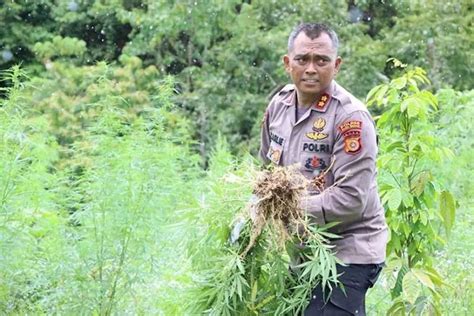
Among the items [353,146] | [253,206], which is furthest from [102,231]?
[353,146]

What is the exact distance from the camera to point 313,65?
3775mm

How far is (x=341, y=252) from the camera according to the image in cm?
371

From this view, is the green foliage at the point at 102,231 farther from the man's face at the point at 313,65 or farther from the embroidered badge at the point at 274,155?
the man's face at the point at 313,65

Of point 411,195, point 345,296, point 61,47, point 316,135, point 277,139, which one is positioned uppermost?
point 316,135

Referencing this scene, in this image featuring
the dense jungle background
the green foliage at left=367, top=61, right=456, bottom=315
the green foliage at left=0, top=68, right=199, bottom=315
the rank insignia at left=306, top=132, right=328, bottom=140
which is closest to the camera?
the rank insignia at left=306, top=132, right=328, bottom=140

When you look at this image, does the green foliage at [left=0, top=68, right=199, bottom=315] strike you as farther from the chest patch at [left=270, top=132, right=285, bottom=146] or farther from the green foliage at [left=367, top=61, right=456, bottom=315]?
the chest patch at [left=270, top=132, right=285, bottom=146]

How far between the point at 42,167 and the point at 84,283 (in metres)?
1.52

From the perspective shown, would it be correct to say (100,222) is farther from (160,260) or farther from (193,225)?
(193,225)

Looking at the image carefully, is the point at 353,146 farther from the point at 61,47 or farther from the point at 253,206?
the point at 61,47

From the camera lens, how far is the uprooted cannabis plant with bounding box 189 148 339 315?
3.58 metres

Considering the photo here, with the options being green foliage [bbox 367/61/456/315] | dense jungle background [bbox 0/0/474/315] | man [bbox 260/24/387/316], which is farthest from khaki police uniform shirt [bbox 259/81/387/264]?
green foliage [bbox 367/61/456/315]

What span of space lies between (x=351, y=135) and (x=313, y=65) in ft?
1.11

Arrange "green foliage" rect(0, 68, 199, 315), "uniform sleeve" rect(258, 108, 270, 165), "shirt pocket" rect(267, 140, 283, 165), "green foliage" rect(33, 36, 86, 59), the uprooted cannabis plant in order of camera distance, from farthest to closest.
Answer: "green foliage" rect(33, 36, 86, 59) → "green foliage" rect(0, 68, 199, 315) → "uniform sleeve" rect(258, 108, 270, 165) → "shirt pocket" rect(267, 140, 283, 165) → the uprooted cannabis plant

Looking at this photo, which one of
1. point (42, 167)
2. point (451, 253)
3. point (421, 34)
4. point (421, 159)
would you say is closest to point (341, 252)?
point (421, 159)
